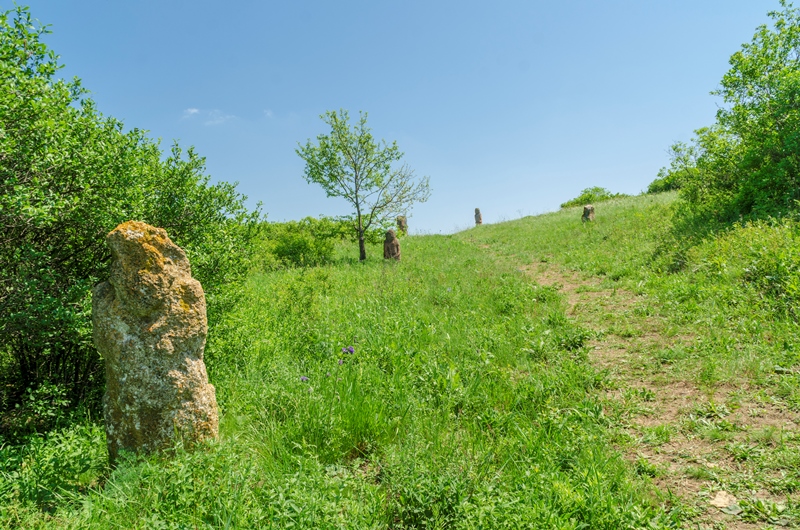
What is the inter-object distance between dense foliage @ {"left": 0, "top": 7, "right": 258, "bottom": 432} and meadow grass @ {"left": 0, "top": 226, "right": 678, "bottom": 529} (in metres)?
1.05

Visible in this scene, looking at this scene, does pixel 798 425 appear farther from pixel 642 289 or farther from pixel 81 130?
pixel 81 130

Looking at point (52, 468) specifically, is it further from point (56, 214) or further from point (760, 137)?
point (760, 137)

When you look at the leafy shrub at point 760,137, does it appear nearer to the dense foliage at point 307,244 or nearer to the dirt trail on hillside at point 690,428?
the dirt trail on hillside at point 690,428

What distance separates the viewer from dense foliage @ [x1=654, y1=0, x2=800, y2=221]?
983 cm

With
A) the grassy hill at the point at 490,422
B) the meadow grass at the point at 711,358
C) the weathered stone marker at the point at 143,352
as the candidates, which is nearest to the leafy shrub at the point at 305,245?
the grassy hill at the point at 490,422

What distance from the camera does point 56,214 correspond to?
3.93 metres

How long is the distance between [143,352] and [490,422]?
375cm

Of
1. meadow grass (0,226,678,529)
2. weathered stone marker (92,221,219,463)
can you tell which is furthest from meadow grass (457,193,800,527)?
weathered stone marker (92,221,219,463)

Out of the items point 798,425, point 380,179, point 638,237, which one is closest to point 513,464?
point 798,425

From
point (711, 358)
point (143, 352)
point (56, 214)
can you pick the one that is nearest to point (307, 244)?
point (56, 214)

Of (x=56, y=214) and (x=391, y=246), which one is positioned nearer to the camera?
(x=56, y=214)

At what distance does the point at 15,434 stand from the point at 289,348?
3.27 m

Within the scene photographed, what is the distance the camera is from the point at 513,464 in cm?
360

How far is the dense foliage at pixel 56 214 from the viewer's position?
384cm
